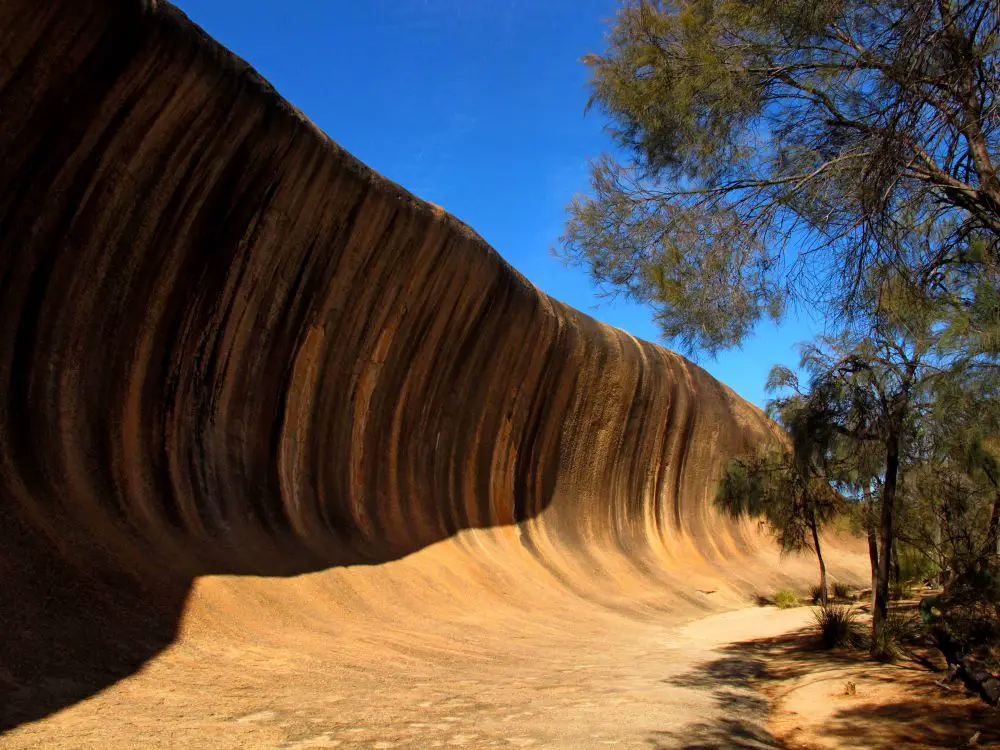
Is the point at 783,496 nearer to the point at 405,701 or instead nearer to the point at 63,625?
the point at 405,701

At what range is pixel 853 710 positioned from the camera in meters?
6.46

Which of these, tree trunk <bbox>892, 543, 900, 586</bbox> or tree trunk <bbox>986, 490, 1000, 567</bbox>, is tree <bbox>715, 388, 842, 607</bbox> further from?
tree trunk <bbox>986, 490, 1000, 567</bbox>

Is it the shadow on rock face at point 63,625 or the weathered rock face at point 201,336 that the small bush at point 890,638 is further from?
the shadow on rock face at point 63,625

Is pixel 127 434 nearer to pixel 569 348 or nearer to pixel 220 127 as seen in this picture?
pixel 220 127

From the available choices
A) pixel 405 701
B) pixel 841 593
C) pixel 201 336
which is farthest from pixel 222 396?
pixel 841 593

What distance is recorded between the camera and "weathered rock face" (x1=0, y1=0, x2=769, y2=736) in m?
7.39

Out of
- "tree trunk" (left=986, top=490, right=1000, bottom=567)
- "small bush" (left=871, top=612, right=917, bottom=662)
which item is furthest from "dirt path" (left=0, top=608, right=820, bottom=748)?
"tree trunk" (left=986, top=490, right=1000, bottom=567)

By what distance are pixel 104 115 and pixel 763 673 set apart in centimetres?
897

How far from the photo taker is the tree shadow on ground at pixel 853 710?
543 cm

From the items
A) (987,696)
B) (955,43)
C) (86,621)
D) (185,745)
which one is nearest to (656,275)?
(955,43)

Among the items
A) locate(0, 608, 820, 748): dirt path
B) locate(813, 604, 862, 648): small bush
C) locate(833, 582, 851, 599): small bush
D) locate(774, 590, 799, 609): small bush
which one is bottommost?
locate(0, 608, 820, 748): dirt path

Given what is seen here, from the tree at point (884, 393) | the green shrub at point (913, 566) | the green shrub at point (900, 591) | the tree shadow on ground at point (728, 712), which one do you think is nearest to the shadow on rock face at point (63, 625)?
the tree shadow on ground at point (728, 712)

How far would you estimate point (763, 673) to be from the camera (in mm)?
8930

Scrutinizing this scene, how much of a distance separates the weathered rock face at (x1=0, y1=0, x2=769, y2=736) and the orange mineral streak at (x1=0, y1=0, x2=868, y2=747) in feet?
0.09
